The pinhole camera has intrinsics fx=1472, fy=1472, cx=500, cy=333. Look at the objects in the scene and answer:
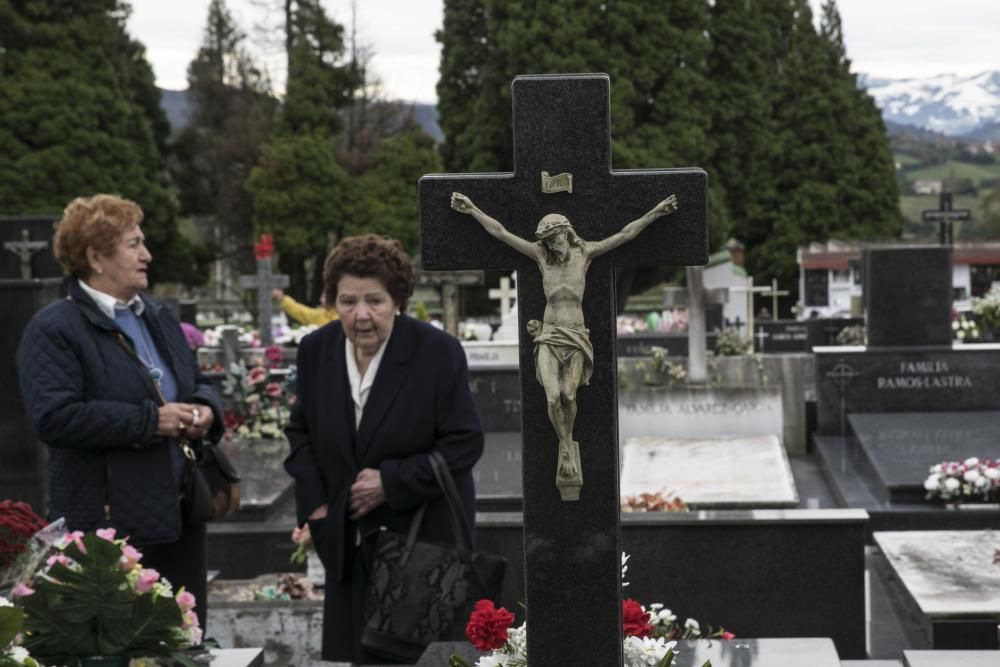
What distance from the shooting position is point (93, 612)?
3.36 meters

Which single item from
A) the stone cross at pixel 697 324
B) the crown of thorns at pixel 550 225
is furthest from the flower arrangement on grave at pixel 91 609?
the stone cross at pixel 697 324

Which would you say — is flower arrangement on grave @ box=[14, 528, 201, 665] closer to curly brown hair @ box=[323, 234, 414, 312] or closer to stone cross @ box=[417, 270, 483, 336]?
curly brown hair @ box=[323, 234, 414, 312]

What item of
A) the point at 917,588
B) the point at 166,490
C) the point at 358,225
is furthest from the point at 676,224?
the point at 358,225

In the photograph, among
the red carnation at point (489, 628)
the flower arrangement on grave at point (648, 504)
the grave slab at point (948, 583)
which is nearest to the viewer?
the red carnation at point (489, 628)

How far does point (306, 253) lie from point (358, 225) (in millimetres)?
1574

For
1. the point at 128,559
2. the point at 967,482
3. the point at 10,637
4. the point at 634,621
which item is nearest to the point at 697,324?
the point at 967,482

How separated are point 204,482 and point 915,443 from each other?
6.96 metres

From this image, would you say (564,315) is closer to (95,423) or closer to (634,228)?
(634,228)

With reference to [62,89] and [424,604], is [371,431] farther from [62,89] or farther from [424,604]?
[62,89]

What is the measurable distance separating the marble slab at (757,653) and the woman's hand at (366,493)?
95cm

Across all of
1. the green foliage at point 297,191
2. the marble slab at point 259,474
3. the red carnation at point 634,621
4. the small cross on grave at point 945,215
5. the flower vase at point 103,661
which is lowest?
the marble slab at point 259,474

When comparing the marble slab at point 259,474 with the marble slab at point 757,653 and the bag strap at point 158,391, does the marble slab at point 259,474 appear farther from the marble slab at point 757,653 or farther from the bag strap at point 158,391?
the marble slab at point 757,653

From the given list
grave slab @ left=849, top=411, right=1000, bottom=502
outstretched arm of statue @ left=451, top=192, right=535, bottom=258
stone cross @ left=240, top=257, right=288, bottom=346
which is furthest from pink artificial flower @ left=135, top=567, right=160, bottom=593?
stone cross @ left=240, top=257, right=288, bottom=346

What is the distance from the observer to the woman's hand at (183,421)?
173 inches
